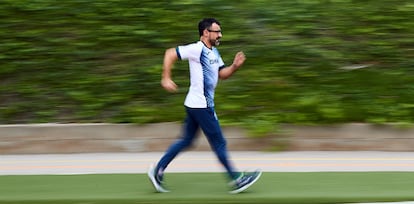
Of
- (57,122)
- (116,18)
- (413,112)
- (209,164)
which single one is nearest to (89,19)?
(116,18)

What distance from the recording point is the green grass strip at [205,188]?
7.25m

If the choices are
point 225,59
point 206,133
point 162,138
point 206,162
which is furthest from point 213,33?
point 225,59

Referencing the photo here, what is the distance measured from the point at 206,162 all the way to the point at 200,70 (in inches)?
106

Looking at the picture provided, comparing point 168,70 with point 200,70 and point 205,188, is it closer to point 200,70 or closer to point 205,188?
point 200,70

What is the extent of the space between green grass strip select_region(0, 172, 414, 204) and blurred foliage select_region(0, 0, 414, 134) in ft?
6.38

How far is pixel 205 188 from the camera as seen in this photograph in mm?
7898

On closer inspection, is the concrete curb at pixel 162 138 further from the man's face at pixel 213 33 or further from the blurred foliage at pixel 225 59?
the man's face at pixel 213 33

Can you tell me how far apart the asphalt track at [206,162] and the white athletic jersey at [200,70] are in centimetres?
204

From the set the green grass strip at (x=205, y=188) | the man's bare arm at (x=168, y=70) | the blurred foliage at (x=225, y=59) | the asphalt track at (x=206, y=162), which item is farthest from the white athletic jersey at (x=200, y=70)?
the blurred foliage at (x=225, y=59)

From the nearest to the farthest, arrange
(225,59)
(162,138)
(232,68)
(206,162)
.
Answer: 1. (232,68)
2. (206,162)
3. (162,138)
4. (225,59)

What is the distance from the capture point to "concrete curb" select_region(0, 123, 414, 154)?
10.2m

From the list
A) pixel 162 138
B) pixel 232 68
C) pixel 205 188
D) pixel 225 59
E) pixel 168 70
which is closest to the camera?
pixel 168 70

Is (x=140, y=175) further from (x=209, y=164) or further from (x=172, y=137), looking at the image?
(x=172, y=137)

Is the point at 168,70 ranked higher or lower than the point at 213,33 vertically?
lower
